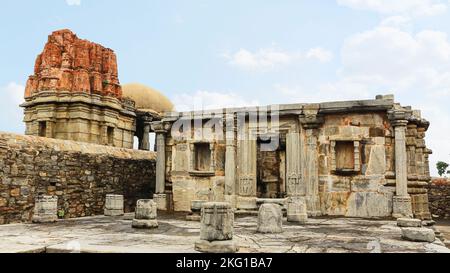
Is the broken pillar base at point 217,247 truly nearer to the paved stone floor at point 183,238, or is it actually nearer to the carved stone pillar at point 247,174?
the paved stone floor at point 183,238

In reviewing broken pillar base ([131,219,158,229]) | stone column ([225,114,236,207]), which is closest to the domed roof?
stone column ([225,114,236,207])

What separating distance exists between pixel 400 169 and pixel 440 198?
817 cm

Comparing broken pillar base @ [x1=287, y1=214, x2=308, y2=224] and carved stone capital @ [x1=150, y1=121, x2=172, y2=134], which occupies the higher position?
carved stone capital @ [x1=150, y1=121, x2=172, y2=134]

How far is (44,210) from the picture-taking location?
9.31m

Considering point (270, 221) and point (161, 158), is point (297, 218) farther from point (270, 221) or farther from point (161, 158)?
point (161, 158)

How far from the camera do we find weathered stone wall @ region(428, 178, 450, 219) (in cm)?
1722

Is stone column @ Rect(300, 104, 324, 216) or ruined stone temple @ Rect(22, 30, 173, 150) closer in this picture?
stone column @ Rect(300, 104, 324, 216)

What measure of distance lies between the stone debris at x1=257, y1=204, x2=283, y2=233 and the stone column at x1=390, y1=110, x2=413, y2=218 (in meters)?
4.38

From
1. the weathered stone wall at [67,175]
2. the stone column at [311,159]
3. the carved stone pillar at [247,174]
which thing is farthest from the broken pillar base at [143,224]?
the stone column at [311,159]

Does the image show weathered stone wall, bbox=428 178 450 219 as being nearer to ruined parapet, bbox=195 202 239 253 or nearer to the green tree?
the green tree

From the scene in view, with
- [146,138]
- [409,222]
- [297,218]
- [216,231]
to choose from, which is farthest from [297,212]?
[146,138]

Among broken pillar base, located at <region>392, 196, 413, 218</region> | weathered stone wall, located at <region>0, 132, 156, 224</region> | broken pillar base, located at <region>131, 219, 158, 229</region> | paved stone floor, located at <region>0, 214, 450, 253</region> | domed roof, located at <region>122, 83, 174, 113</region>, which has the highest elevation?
domed roof, located at <region>122, 83, 174, 113</region>

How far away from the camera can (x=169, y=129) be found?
45.0 feet
